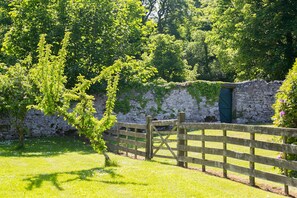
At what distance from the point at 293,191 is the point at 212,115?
60.5 ft

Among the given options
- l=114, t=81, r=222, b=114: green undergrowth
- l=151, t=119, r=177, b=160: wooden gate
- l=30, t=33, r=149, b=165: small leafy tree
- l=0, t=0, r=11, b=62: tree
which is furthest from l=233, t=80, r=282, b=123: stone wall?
l=0, t=0, r=11, b=62: tree

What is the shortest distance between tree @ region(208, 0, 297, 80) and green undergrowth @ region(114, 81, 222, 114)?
6.03 meters

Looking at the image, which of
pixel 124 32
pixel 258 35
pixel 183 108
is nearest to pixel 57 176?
pixel 183 108

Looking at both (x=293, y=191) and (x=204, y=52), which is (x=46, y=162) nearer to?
(x=293, y=191)

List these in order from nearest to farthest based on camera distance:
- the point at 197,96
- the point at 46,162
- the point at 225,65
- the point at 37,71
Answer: the point at 37,71 < the point at 46,162 < the point at 197,96 < the point at 225,65

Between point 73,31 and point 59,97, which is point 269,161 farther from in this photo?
point 73,31

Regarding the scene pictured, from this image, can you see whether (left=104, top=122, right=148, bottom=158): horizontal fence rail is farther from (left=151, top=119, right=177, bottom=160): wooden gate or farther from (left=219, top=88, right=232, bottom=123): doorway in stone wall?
(left=219, top=88, right=232, bottom=123): doorway in stone wall

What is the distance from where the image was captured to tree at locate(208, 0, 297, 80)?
28.9 m

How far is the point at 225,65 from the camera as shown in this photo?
3666 centimetres

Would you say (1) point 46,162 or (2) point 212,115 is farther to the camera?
(2) point 212,115

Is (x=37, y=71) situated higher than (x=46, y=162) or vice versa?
(x=37, y=71)

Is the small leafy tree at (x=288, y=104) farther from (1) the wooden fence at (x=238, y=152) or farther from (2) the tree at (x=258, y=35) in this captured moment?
(2) the tree at (x=258, y=35)

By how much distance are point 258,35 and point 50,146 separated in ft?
57.3

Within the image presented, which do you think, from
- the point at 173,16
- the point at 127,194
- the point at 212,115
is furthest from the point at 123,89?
the point at 173,16
